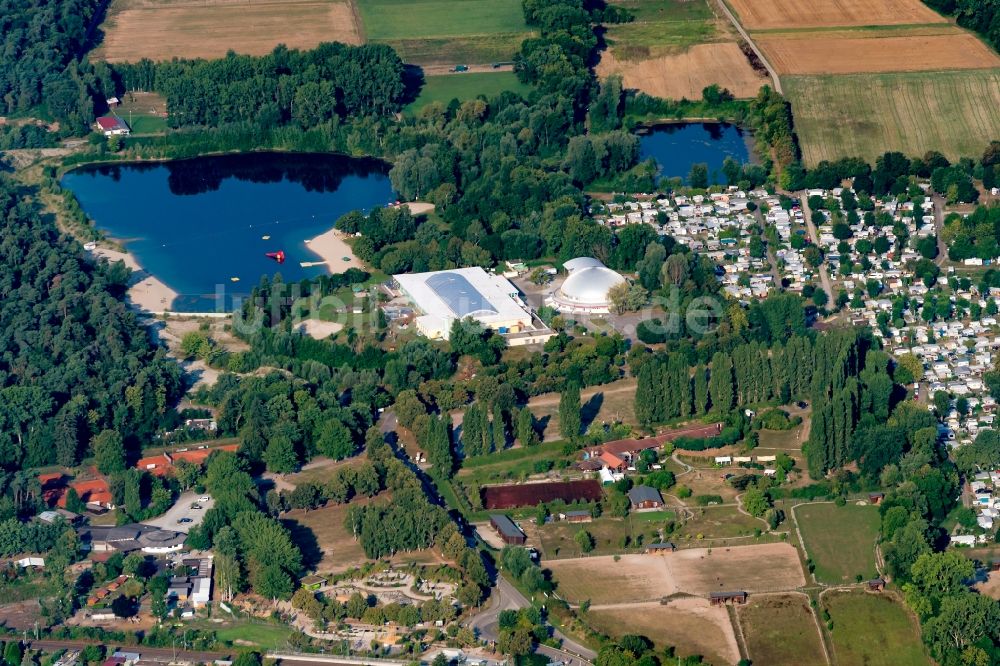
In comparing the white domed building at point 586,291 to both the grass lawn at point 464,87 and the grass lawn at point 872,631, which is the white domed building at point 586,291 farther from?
the grass lawn at point 464,87

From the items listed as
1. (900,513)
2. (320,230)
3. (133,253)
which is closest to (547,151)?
(320,230)

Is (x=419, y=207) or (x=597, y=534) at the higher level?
(x=597, y=534)

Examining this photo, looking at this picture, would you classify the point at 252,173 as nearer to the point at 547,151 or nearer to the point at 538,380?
the point at 547,151

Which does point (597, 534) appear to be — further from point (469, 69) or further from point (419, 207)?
point (469, 69)

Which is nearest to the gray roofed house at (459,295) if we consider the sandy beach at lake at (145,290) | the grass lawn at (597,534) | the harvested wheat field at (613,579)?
the sandy beach at lake at (145,290)

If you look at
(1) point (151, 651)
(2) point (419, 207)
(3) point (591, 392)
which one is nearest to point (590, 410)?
(3) point (591, 392)

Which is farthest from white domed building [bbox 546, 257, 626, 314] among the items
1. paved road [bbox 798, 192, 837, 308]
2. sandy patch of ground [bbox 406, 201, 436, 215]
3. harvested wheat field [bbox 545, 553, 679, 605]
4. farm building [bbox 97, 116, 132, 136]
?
farm building [bbox 97, 116, 132, 136]
